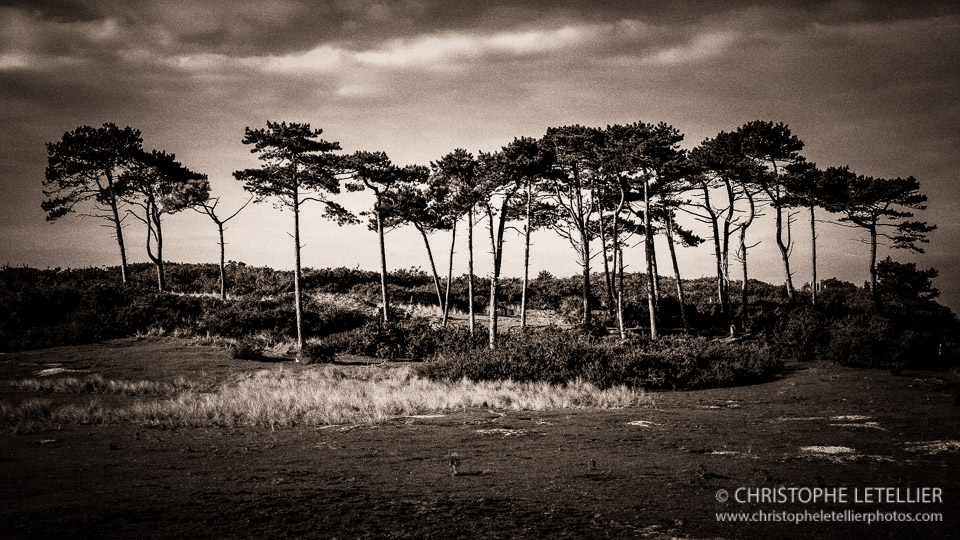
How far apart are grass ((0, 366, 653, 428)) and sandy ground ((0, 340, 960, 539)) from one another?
94 cm

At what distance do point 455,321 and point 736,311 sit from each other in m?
19.6

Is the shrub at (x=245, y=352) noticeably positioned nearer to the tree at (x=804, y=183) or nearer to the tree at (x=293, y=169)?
the tree at (x=293, y=169)

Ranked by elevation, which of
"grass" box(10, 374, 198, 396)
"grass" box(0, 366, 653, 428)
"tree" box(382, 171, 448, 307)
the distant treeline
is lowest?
"grass" box(0, 366, 653, 428)

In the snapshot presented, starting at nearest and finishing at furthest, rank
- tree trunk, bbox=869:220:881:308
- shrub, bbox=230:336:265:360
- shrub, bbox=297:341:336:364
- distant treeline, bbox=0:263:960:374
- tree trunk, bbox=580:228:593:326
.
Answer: distant treeline, bbox=0:263:960:374
shrub, bbox=230:336:265:360
shrub, bbox=297:341:336:364
tree trunk, bbox=580:228:593:326
tree trunk, bbox=869:220:881:308

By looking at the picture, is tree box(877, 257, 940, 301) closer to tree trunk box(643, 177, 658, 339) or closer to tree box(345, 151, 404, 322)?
tree trunk box(643, 177, 658, 339)

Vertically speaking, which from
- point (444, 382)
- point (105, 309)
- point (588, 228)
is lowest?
point (444, 382)

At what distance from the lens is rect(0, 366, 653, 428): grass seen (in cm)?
1530

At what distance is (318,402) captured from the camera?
17250 mm

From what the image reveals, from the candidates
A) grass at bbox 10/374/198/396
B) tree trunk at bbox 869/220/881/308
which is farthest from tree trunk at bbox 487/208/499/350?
tree trunk at bbox 869/220/881/308

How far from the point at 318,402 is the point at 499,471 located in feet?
30.4

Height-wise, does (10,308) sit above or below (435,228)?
below

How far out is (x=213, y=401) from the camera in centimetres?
1700

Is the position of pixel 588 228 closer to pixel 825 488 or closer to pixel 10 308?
pixel 825 488

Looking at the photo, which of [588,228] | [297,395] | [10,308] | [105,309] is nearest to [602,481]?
[297,395]
